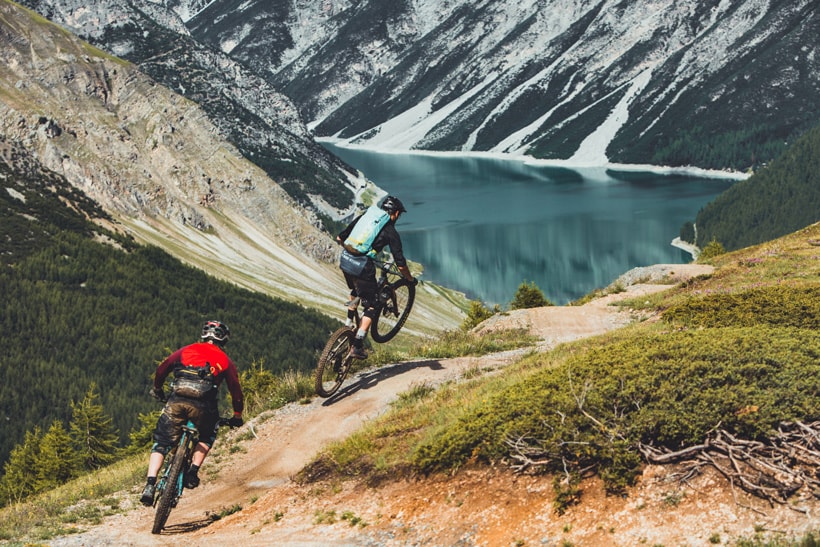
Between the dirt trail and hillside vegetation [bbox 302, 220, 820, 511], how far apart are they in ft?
1.19

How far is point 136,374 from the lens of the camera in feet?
445

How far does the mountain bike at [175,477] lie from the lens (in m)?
13.5

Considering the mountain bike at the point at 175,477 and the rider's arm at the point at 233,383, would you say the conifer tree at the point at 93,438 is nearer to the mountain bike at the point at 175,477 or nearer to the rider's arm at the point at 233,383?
the rider's arm at the point at 233,383

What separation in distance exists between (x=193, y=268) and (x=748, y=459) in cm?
16351

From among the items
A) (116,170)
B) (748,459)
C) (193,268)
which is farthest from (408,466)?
(116,170)

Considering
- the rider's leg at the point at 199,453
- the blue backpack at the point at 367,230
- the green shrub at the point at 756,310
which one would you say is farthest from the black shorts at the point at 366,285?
the green shrub at the point at 756,310

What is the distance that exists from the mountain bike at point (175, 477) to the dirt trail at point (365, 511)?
36cm

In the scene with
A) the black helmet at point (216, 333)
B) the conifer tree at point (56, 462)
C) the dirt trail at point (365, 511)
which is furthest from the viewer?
the conifer tree at point (56, 462)

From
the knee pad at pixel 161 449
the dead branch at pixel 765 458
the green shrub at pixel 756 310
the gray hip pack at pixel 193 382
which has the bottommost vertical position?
the green shrub at pixel 756 310

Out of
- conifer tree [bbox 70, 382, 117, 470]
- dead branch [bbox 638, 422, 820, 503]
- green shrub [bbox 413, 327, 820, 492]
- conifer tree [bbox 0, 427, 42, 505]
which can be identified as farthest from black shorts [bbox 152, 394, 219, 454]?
conifer tree [bbox 70, 382, 117, 470]

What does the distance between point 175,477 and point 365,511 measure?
11.0 ft

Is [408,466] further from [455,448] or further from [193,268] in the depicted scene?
[193,268]

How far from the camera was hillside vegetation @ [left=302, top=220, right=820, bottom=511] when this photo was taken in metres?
11.4

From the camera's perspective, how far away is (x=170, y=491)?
13555 mm
